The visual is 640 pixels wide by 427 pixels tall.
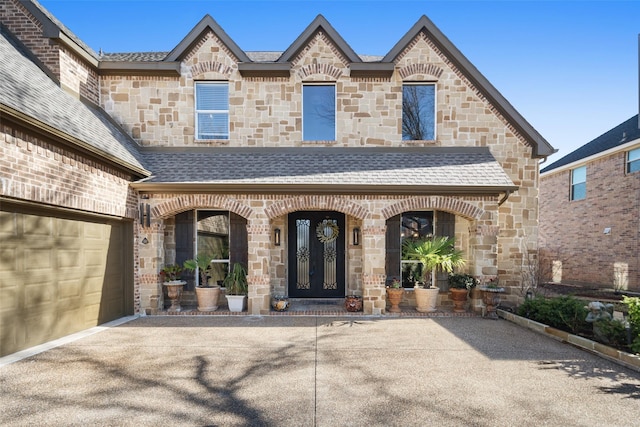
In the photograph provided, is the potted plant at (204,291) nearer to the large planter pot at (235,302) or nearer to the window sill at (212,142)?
the large planter pot at (235,302)

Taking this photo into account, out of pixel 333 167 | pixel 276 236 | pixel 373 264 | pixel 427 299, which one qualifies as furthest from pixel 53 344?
pixel 427 299

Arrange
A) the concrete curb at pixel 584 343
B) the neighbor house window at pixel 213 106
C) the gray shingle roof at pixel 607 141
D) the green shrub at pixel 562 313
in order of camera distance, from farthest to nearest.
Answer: the gray shingle roof at pixel 607 141
the neighbor house window at pixel 213 106
the green shrub at pixel 562 313
the concrete curb at pixel 584 343

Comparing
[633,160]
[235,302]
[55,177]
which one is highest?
[633,160]

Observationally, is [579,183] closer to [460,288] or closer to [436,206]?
[460,288]

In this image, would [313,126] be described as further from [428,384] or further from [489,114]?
[428,384]

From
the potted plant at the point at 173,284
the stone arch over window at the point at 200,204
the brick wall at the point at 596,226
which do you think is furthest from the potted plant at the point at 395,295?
the brick wall at the point at 596,226

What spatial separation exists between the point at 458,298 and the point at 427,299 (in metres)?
0.81

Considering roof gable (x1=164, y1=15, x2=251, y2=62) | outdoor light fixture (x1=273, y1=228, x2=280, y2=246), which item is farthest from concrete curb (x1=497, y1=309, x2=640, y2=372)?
roof gable (x1=164, y1=15, x2=251, y2=62)

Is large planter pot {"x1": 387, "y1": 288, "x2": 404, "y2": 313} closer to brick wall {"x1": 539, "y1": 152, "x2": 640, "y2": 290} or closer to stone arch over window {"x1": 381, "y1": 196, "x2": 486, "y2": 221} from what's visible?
stone arch over window {"x1": 381, "y1": 196, "x2": 486, "y2": 221}

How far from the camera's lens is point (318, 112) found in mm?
9992

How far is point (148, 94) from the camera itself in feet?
32.0

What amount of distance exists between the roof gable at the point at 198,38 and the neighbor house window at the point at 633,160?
15.5 m

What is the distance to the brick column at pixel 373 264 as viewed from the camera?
8695 millimetres

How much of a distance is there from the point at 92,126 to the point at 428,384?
8765 mm
